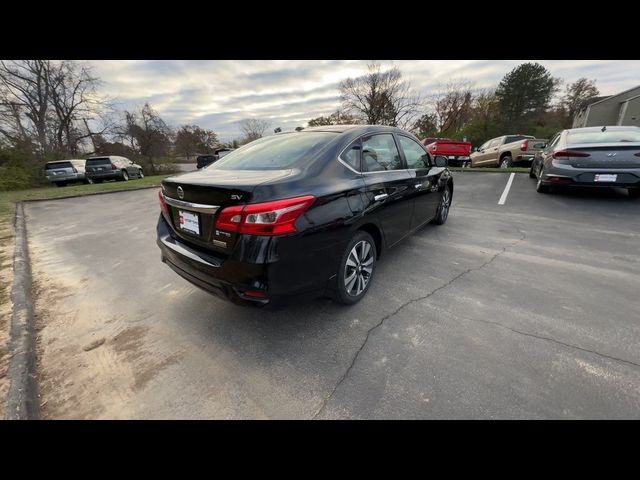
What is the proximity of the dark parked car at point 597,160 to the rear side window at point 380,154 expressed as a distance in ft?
15.6

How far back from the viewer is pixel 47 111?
23578 mm

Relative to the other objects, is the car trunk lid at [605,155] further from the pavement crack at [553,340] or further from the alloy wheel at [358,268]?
the alloy wheel at [358,268]

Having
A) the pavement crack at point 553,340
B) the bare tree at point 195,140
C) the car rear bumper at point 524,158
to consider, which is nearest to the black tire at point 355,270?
the pavement crack at point 553,340

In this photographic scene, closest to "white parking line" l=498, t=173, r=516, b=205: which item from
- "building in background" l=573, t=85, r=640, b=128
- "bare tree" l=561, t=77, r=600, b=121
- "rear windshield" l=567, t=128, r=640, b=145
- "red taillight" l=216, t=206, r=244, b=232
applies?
"rear windshield" l=567, t=128, r=640, b=145

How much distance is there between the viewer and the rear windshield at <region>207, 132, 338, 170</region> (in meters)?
2.46

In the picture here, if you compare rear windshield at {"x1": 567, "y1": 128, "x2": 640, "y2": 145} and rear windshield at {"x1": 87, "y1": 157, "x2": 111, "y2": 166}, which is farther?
rear windshield at {"x1": 87, "y1": 157, "x2": 111, "y2": 166}

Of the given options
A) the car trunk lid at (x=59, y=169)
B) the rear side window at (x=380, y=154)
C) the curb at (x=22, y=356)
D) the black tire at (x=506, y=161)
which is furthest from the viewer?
the car trunk lid at (x=59, y=169)

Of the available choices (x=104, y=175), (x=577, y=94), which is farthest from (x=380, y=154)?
(x=577, y=94)

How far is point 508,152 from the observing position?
12.2 meters

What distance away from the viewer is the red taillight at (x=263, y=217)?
1.85 m

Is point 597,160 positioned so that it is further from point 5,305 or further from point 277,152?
point 5,305

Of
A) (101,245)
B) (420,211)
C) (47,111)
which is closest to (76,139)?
(47,111)

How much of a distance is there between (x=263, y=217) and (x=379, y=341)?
53.5 inches

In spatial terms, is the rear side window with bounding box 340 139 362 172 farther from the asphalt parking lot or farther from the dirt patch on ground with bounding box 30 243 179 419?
the dirt patch on ground with bounding box 30 243 179 419
